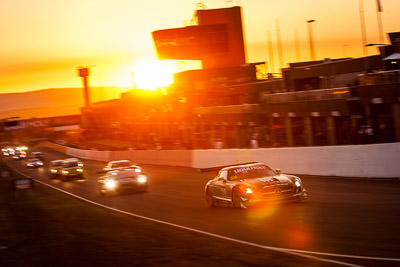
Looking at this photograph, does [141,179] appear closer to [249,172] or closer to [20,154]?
[249,172]

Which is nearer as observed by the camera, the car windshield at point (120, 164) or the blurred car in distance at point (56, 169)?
the car windshield at point (120, 164)

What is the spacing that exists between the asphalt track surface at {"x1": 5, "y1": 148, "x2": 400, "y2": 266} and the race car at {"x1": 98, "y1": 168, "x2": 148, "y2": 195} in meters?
1.23

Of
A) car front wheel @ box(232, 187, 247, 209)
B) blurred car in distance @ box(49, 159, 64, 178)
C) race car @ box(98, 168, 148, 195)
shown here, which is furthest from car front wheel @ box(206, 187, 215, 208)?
blurred car in distance @ box(49, 159, 64, 178)

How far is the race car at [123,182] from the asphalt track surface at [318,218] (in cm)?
123

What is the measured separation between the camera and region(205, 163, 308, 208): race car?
1384cm

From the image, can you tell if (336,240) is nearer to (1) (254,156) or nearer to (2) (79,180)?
(1) (254,156)

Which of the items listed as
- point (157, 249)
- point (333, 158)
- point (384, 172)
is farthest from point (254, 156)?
point (157, 249)

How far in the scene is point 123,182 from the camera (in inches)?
888

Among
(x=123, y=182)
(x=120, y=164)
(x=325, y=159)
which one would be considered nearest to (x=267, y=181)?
(x=325, y=159)

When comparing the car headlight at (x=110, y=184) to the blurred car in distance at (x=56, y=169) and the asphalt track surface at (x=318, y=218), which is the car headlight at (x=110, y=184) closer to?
the asphalt track surface at (x=318, y=218)

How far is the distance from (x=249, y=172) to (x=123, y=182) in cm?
883

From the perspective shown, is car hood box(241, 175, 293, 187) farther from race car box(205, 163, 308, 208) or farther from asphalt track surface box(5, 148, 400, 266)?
asphalt track surface box(5, 148, 400, 266)

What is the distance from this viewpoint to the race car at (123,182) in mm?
22547

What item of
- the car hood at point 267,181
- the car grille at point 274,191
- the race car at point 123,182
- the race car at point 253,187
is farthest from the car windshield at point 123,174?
the car grille at point 274,191
